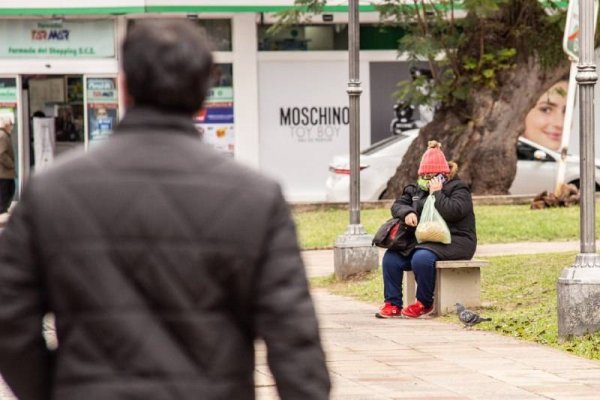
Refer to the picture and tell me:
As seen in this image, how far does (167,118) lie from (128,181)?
181 millimetres

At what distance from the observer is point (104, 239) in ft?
10.9

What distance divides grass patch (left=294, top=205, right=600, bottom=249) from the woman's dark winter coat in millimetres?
5737

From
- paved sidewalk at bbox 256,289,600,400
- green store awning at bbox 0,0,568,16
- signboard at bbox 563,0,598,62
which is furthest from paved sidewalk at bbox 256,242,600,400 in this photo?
green store awning at bbox 0,0,568,16

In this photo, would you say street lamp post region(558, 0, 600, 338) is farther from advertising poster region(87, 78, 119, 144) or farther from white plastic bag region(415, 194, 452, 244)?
advertising poster region(87, 78, 119, 144)

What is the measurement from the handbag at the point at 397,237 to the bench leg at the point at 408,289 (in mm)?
552

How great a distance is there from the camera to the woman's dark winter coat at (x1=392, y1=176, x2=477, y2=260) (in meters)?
11.9

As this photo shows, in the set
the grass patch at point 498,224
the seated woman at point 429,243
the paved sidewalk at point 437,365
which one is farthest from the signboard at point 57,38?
the paved sidewalk at point 437,365

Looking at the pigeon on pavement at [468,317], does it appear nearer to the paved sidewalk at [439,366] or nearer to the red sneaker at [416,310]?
the paved sidewalk at [439,366]

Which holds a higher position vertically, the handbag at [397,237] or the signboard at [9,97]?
the signboard at [9,97]

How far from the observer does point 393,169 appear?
81.8 ft

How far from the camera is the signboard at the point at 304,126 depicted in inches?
1148

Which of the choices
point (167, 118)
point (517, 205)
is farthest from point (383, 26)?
point (167, 118)

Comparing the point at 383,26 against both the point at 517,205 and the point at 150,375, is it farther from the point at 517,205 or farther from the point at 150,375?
the point at 150,375

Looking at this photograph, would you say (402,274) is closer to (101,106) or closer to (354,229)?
(354,229)
